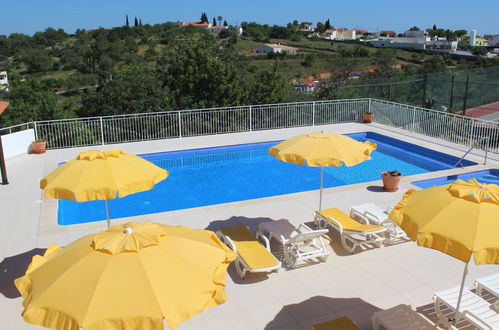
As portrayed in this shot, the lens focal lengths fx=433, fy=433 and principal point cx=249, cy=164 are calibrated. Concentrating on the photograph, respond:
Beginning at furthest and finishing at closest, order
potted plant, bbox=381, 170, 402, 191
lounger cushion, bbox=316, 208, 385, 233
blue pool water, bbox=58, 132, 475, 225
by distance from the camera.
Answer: blue pool water, bbox=58, 132, 475, 225
potted plant, bbox=381, 170, 402, 191
lounger cushion, bbox=316, 208, 385, 233

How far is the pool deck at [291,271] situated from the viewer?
5.46 m

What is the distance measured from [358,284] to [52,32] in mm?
98483

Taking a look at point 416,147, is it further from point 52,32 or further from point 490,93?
point 52,32

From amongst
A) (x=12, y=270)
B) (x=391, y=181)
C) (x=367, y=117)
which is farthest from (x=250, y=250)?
(x=367, y=117)

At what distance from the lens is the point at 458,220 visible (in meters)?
4.00

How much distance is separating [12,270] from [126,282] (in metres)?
4.32

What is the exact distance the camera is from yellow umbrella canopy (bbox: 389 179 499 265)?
12.3 ft

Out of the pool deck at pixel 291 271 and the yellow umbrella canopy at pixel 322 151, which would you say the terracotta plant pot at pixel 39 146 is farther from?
the yellow umbrella canopy at pixel 322 151

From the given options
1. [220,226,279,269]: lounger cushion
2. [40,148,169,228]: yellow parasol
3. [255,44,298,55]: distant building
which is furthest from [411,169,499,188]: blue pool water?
[255,44,298,55]: distant building

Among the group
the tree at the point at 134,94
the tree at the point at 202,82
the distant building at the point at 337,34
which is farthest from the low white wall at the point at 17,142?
the distant building at the point at 337,34

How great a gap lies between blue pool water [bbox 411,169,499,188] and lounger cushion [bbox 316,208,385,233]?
12.4ft

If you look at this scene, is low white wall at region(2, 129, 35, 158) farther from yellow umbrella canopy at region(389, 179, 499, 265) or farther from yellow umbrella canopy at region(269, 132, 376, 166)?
yellow umbrella canopy at region(389, 179, 499, 265)

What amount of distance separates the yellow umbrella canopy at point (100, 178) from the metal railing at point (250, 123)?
850 centimetres

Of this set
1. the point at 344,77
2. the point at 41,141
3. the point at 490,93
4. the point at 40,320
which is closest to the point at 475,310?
the point at 40,320
